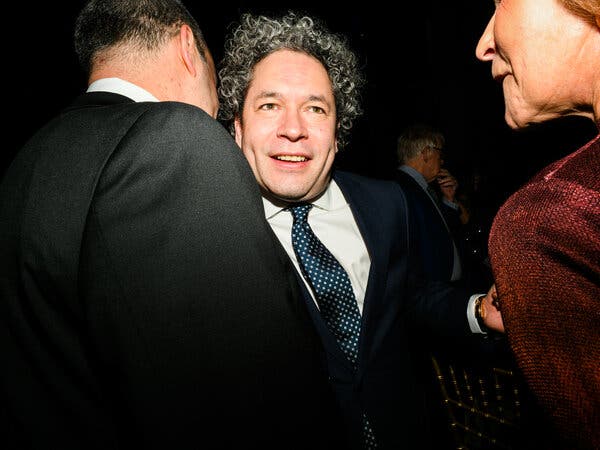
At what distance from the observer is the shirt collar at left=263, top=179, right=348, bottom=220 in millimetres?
1748

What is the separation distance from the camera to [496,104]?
589 cm

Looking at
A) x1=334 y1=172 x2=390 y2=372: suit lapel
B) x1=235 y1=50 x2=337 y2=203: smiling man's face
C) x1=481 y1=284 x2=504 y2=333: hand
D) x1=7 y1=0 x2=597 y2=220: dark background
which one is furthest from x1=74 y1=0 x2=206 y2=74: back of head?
x1=7 y1=0 x2=597 y2=220: dark background

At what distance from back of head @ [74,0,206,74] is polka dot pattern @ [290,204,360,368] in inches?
35.8

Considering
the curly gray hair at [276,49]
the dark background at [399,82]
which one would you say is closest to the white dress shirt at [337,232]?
the curly gray hair at [276,49]

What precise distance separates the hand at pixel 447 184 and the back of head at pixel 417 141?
3.16ft

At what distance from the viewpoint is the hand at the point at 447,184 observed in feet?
15.6

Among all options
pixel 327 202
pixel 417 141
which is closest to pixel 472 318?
pixel 327 202

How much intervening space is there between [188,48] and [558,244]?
1179 millimetres

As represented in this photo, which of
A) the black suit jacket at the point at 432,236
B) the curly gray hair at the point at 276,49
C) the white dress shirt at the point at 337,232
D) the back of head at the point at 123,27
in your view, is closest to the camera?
the back of head at the point at 123,27

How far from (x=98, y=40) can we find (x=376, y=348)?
1.45 m

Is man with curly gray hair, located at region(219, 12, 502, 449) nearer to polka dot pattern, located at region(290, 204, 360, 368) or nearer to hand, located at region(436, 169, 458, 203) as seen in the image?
polka dot pattern, located at region(290, 204, 360, 368)

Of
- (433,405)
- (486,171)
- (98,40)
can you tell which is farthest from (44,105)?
(486,171)

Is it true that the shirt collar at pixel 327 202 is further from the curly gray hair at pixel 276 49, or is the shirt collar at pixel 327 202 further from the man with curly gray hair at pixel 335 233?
the curly gray hair at pixel 276 49

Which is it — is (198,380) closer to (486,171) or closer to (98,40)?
(98,40)
